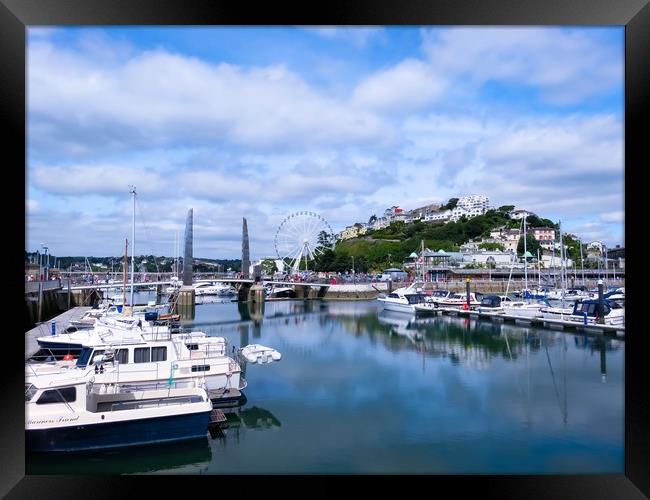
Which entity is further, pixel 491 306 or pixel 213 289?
pixel 213 289

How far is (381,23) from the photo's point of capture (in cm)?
278

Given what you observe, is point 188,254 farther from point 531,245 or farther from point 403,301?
point 531,245

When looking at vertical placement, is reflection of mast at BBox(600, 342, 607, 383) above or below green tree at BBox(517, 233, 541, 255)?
below

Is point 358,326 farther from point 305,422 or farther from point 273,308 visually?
point 305,422

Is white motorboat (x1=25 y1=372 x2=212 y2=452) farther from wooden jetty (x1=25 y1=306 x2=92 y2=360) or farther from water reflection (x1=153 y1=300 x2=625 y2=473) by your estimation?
wooden jetty (x1=25 y1=306 x2=92 y2=360)

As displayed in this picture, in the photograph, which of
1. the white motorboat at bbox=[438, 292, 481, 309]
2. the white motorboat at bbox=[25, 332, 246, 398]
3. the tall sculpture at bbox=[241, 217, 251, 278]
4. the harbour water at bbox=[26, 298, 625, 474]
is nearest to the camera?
the harbour water at bbox=[26, 298, 625, 474]

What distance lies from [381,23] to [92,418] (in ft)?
13.2

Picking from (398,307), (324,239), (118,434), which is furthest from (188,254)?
(118,434)

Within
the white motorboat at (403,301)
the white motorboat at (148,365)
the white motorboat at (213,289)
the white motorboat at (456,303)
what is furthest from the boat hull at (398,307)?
the white motorboat at (148,365)

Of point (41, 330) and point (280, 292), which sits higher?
point (41, 330)

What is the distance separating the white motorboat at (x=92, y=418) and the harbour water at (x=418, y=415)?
0.43ft

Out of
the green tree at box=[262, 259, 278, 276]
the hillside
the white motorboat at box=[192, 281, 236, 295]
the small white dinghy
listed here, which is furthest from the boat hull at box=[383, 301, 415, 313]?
the green tree at box=[262, 259, 278, 276]

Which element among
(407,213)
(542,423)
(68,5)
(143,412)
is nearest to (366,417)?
(542,423)

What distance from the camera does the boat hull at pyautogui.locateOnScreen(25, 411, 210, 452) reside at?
14.5 ft
